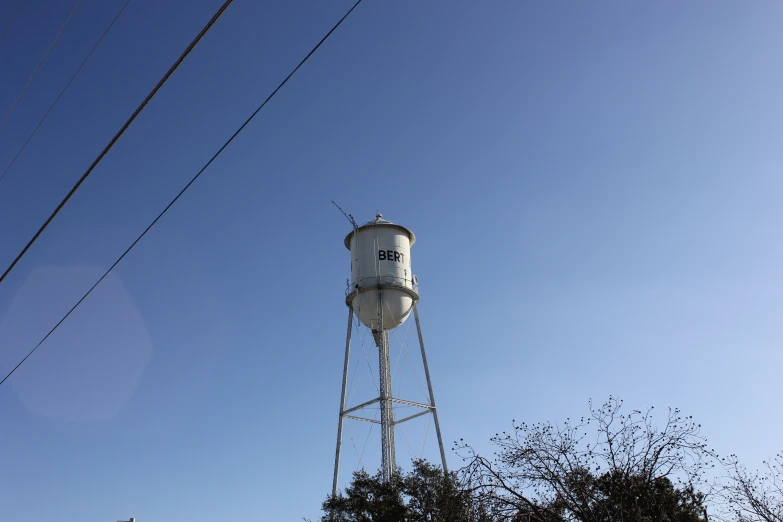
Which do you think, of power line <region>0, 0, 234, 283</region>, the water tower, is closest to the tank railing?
the water tower

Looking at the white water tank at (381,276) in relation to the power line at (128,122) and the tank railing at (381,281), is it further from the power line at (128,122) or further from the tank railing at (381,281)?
the power line at (128,122)

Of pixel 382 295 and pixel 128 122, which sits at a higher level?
pixel 382 295

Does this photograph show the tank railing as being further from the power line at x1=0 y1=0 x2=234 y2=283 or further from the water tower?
the power line at x1=0 y1=0 x2=234 y2=283

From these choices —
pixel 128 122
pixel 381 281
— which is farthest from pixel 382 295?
pixel 128 122

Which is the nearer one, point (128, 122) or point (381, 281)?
point (128, 122)

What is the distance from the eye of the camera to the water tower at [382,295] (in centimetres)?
2939

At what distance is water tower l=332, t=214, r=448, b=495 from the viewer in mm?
29391

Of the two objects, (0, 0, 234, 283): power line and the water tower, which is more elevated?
the water tower

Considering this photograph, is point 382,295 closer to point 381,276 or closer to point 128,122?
point 381,276

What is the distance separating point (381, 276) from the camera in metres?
30.9

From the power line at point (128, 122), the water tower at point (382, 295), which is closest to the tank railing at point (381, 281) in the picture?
the water tower at point (382, 295)

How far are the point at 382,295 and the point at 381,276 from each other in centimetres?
85

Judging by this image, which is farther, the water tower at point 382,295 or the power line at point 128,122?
the water tower at point 382,295

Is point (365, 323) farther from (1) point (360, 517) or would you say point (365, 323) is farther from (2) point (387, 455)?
(1) point (360, 517)
